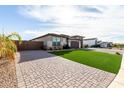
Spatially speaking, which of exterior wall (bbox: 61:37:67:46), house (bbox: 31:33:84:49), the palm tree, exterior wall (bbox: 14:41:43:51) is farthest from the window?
the palm tree

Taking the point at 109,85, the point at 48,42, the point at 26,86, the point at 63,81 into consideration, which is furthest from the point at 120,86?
the point at 48,42

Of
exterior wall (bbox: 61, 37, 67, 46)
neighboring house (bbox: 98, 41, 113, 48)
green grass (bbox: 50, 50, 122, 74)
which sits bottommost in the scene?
green grass (bbox: 50, 50, 122, 74)

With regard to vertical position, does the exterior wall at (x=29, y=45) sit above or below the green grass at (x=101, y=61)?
above

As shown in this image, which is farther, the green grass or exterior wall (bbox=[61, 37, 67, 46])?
exterior wall (bbox=[61, 37, 67, 46])

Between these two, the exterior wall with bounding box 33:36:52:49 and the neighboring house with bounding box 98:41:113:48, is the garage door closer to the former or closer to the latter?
the exterior wall with bounding box 33:36:52:49

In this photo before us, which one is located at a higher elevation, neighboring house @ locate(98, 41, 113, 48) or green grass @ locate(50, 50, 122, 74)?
neighboring house @ locate(98, 41, 113, 48)

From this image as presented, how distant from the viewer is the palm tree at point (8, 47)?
8931 millimetres

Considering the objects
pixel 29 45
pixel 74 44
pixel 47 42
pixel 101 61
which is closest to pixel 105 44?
pixel 74 44

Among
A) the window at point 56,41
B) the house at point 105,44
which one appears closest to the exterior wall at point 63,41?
the window at point 56,41

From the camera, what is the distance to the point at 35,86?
5.73 meters

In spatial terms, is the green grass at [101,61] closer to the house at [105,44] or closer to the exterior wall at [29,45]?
the exterior wall at [29,45]

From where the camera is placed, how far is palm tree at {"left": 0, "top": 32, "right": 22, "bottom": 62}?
8931 mm

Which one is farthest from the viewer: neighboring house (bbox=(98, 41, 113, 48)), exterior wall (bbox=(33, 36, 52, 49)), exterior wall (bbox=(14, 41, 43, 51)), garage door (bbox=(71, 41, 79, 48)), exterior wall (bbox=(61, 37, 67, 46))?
neighboring house (bbox=(98, 41, 113, 48))
